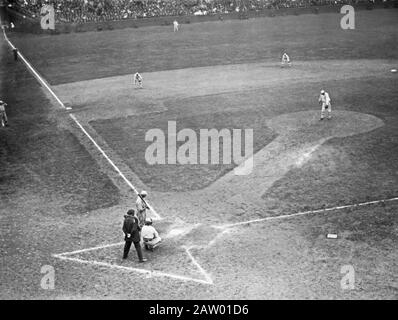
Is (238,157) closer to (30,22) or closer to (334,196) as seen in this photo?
(334,196)

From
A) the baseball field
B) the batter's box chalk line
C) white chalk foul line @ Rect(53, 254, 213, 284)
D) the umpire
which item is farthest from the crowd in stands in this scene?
the umpire

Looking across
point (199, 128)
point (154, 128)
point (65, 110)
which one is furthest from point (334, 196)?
point (65, 110)

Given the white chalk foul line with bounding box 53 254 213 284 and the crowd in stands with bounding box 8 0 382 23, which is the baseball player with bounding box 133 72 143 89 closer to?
the white chalk foul line with bounding box 53 254 213 284

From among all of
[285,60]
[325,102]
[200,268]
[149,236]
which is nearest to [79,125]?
[325,102]

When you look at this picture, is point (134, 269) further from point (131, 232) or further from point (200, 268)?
point (200, 268)

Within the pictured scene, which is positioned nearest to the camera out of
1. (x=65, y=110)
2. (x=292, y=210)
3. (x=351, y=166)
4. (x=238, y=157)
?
(x=292, y=210)

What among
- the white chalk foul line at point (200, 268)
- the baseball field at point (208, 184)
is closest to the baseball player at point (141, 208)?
the baseball field at point (208, 184)

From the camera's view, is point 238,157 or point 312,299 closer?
point 312,299
